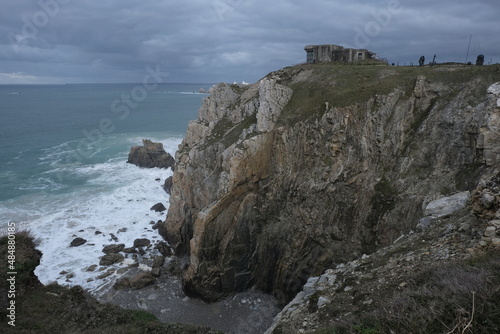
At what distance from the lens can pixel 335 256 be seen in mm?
→ 24828

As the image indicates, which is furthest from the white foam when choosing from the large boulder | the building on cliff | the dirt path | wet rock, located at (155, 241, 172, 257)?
the building on cliff

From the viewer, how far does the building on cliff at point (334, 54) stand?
43.3 meters

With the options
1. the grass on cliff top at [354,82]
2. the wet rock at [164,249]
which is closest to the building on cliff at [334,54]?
the grass on cliff top at [354,82]

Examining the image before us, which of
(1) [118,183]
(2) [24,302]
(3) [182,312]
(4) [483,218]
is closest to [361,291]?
(4) [483,218]

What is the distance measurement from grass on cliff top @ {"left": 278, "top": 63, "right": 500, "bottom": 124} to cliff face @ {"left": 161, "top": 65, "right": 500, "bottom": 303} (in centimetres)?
Result: 13

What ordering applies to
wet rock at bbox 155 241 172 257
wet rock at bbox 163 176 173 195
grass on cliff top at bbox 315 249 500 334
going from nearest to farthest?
grass on cliff top at bbox 315 249 500 334, wet rock at bbox 155 241 172 257, wet rock at bbox 163 176 173 195

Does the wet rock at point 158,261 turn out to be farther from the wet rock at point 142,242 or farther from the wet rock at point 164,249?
the wet rock at point 142,242

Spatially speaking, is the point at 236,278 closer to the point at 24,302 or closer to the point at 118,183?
the point at 24,302

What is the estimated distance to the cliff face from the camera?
77.4ft

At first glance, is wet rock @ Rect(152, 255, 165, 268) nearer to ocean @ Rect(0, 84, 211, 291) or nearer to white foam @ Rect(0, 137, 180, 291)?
white foam @ Rect(0, 137, 180, 291)

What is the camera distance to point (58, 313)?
50.0 feet

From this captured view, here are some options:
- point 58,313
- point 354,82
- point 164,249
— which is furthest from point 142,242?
point 354,82

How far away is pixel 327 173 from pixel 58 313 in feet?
69.0

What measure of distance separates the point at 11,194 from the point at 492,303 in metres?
58.8
